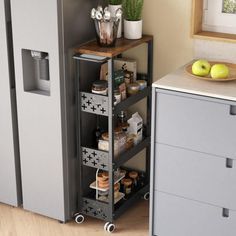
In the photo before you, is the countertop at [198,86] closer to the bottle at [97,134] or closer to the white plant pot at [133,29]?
the white plant pot at [133,29]

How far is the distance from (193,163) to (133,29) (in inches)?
31.6

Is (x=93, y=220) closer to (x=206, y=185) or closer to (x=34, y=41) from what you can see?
(x=206, y=185)

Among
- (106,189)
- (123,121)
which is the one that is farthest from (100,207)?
(123,121)

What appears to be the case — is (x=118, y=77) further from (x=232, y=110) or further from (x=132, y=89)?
(x=232, y=110)

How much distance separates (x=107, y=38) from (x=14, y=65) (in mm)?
518

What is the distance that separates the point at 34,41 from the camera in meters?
3.17

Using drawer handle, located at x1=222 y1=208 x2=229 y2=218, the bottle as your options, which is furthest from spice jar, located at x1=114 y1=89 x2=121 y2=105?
drawer handle, located at x1=222 y1=208 x2=229 y2=218

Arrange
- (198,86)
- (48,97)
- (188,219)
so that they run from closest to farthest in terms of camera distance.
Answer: (198,86)
(188,219)
(48,97)

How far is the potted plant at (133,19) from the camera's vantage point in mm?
3332

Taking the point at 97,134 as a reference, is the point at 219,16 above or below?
above

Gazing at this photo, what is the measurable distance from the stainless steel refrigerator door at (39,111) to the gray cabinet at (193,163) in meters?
0.53

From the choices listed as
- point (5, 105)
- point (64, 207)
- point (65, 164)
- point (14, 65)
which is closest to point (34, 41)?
point (14, 65)

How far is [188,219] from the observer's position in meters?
3.13

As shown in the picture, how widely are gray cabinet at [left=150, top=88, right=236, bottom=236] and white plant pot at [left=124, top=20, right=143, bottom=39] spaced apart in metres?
0.48
